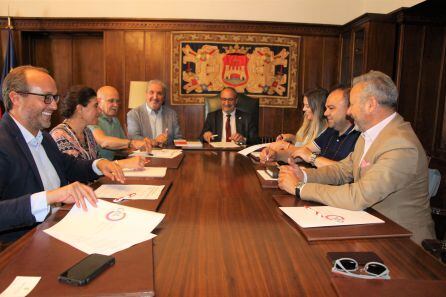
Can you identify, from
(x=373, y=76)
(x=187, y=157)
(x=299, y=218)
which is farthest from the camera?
(x=187, y=157)

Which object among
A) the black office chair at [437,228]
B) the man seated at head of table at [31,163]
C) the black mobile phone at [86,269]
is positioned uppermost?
the man seated at head of table at [31,163]

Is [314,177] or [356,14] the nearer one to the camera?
[314,177]

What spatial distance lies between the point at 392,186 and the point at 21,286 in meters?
Answer: 1.36

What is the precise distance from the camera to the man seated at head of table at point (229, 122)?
4.29 metres

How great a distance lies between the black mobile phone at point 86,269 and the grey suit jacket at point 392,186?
924mm

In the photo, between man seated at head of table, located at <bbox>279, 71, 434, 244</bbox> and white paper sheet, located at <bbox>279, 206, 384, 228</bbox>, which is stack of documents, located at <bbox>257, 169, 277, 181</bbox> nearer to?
man seated at head of table, located at <bbox>279, 71, 434, 244</bbox>

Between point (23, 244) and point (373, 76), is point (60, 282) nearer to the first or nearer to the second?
point (23, 244)

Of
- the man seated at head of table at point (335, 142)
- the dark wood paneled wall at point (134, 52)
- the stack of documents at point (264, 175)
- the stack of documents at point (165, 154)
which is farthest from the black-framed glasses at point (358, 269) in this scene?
the dark wood paneled wall at point (134, 52)

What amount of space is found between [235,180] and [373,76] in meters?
0.87

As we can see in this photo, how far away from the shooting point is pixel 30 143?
1.78 m

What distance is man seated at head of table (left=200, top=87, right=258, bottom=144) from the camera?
4.29 metres

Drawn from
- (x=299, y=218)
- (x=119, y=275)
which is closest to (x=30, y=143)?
(x=119, y=275)

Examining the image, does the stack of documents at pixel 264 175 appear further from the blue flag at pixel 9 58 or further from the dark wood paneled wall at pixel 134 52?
the blue flag at pixel 9 58

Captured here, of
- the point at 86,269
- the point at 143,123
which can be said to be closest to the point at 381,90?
the point at 86,269
